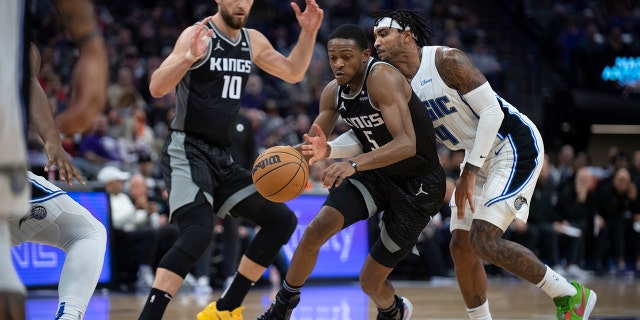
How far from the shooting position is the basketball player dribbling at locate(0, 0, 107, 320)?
2.79 m

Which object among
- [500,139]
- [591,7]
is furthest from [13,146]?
[591,7]

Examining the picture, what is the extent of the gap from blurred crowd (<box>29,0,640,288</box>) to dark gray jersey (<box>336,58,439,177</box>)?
15.1 feet

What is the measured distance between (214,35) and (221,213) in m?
1.15

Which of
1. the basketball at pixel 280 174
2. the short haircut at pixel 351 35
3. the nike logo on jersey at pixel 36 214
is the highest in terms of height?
the short haircut at pixel 351 35

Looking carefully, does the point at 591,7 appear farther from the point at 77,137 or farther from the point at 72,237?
the point at 72,237

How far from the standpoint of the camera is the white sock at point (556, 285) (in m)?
5.64

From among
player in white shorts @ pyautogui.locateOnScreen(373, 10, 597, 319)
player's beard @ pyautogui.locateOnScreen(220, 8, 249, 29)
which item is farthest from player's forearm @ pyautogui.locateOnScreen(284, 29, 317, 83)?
player in white shorts @ pyautogui.locateOnScreen(373, 10, 597, 319)

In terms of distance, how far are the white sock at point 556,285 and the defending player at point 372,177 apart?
0.81 metres

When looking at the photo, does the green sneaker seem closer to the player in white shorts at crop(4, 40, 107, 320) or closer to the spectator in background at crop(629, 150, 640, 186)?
the player in white shorts at crop(4, 40, 107, 320)

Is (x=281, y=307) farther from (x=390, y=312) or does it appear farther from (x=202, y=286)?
(x=202, y=286)

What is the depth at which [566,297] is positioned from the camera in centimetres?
570

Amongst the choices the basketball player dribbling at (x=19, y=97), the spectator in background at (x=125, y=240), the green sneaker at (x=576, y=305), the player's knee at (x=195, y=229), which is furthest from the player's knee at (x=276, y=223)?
the spectator in background at (x=125, y=240)

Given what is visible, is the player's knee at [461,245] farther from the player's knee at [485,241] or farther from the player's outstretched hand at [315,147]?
the player's outstretched hand at [315,147]

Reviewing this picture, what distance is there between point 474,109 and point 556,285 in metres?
1.19
